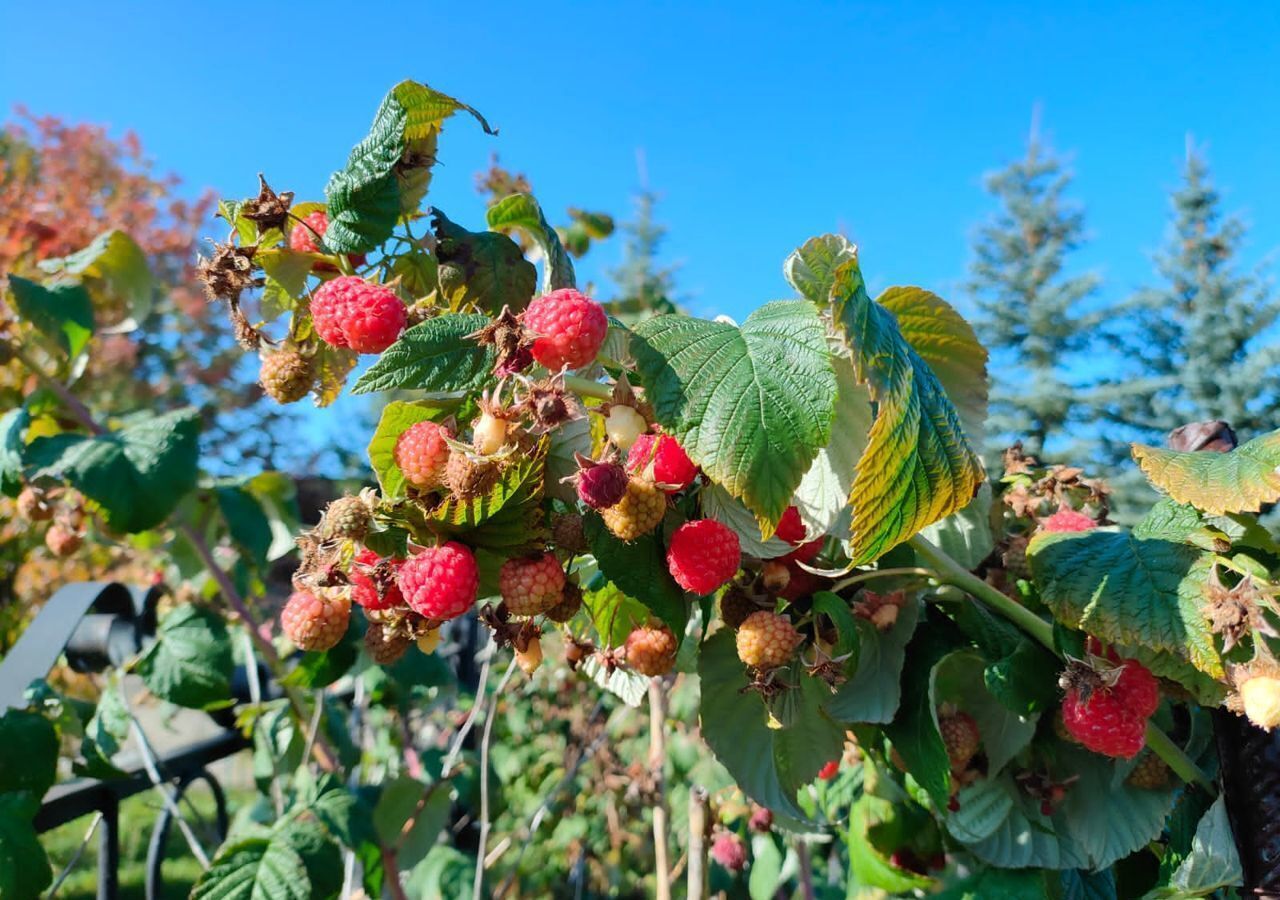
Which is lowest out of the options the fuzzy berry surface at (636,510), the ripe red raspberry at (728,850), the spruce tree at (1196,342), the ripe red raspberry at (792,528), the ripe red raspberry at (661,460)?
the ripe red raspberry at (728,850)

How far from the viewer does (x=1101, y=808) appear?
0.66m

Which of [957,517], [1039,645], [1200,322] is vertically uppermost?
[1200,322]

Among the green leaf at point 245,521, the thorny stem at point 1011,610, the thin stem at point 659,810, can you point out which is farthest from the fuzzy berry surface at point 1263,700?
the green leaf at point 245,521

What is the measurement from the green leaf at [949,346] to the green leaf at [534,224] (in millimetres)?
240

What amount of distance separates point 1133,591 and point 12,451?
48.1 inches

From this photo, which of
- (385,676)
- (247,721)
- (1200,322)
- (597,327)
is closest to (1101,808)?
(597,327)

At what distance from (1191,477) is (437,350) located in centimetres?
49

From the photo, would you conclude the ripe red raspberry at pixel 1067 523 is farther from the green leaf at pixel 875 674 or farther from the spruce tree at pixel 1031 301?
the spruce tree at pixel 1031 301

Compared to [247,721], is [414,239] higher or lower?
higher

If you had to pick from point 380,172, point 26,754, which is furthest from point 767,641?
point 26,754

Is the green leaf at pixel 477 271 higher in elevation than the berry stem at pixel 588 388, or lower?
higher

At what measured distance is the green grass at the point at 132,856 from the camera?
305 centimetres

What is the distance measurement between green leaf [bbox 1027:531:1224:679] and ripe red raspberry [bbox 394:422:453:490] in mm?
400

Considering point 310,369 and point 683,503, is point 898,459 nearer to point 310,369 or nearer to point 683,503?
point 683,503
